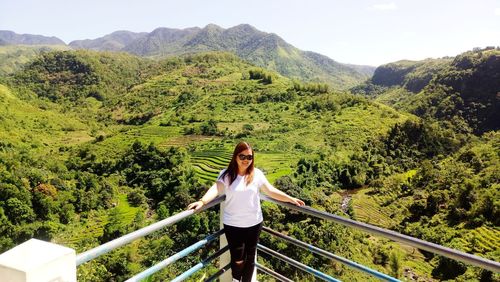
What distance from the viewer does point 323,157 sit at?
181 feet

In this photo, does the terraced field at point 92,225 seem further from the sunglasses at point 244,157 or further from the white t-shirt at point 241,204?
the sunglasses at point 244,157

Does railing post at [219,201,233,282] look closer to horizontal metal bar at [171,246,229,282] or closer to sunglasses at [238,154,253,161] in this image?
horizontal metal bar at [171,246,229,282]

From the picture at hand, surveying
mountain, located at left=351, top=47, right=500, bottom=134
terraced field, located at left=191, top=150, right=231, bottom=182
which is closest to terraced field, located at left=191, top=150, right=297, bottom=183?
terraced field, located at left=191, top=150, right=231, bottom=182

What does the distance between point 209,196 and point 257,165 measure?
48424 mm

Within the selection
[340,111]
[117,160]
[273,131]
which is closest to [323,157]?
[273,131]

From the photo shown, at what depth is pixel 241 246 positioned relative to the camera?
273cm

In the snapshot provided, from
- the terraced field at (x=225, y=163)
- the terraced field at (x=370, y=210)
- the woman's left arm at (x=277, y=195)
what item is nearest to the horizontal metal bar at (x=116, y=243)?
the woman's left arm at (x=277, y=195)

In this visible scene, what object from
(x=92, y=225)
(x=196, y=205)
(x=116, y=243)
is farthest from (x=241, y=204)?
(x=92, y=225)

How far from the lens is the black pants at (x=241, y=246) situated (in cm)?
270

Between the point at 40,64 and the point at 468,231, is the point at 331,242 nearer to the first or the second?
the point at 468,231

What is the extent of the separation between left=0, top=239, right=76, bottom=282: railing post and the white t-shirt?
1.28 metres

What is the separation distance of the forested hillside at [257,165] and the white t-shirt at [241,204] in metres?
19.6

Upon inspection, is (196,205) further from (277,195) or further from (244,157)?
(277,195)

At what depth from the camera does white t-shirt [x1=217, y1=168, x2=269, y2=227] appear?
2695 mm
